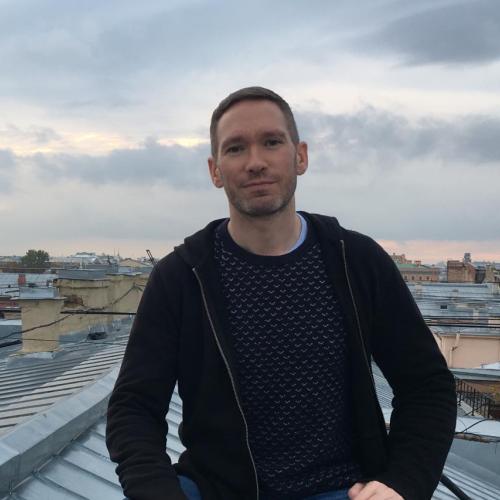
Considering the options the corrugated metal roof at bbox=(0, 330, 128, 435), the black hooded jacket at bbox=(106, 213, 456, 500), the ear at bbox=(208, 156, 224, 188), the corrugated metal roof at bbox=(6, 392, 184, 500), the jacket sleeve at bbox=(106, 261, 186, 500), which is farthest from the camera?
the corrugated metal roof at bbox=(0, 330, 128, 435)

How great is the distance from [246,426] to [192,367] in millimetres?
269

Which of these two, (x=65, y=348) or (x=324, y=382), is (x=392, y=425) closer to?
(x=324, y=382)

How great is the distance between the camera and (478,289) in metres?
31.9

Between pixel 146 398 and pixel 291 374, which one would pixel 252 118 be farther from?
pixel 146 398

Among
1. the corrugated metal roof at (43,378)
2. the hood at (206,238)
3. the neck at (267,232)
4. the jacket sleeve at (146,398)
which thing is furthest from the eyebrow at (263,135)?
the corrugated metal roof at (43,378)

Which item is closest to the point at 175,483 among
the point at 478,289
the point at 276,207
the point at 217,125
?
the point at 276,207

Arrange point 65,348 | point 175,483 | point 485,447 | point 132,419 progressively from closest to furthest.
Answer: point 175,483 → point 132,419 → point 485,447 → point 65,348

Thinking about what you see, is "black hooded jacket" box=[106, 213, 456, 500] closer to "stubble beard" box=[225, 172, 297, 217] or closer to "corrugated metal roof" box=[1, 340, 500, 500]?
"stubble beard" box=[225, 172, 297, 217]

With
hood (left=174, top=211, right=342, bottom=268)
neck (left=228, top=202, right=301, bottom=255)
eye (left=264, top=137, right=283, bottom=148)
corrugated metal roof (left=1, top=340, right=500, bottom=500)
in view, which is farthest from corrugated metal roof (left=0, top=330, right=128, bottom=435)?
eye (left=264, top=137, right=283, bottom=148)

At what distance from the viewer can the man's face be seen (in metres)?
2.12

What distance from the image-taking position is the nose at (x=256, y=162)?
6.89ft

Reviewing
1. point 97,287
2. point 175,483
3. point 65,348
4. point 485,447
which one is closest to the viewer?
point 175,483

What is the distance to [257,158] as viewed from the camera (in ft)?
6.93

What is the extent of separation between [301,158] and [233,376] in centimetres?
79
